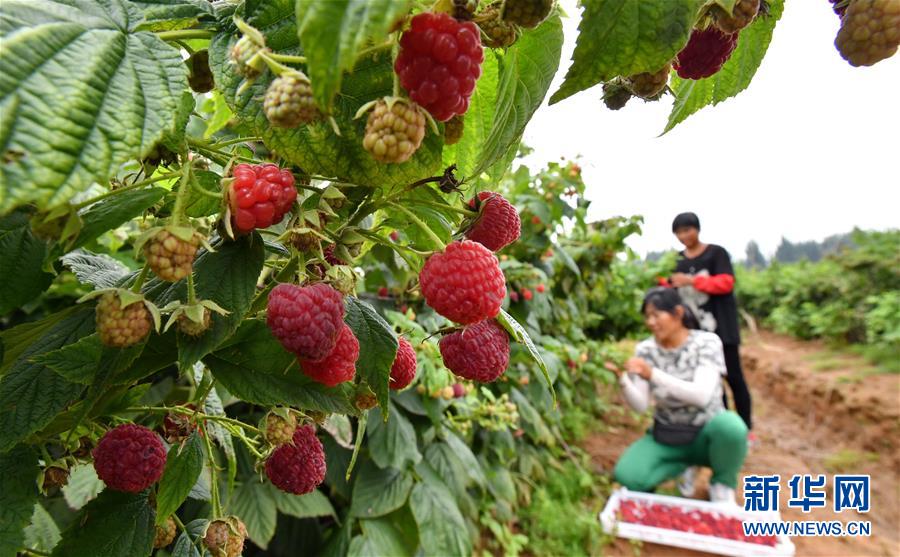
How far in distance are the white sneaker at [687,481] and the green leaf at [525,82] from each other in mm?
4385

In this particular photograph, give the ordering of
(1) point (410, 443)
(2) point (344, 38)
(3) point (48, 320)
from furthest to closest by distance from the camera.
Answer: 1. (1) point (410, 443)
2. (3) point (48, 320)
3. (2) point (344, 38)

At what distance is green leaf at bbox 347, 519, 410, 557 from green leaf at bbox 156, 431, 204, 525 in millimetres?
1113

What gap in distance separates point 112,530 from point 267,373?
0.24m

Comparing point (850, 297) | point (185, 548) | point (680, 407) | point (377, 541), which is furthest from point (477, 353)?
point (850, 297)

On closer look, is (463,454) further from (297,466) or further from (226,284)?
(226,284)

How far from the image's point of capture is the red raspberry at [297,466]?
0.61 meters

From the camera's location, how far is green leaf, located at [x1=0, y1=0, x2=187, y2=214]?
30 centimetres

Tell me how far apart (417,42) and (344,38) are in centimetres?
10

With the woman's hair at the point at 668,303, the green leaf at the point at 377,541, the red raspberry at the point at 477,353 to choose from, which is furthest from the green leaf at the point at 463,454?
the woman's hair at the point at 668,303

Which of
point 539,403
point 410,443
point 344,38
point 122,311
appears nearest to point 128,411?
point 122,311

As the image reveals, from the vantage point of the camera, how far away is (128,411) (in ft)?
2.09

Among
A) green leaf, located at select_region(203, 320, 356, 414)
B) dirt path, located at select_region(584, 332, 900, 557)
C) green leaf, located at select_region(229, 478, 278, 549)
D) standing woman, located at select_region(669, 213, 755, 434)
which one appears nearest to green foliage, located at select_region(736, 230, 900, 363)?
dirt path, located at select_region(584, 332, 900, 557)

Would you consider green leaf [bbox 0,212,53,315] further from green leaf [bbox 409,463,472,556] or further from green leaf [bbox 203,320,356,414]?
green leaf [bbox 409,463,472,556]

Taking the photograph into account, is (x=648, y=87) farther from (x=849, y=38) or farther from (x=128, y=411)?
(x=128, y=411)
